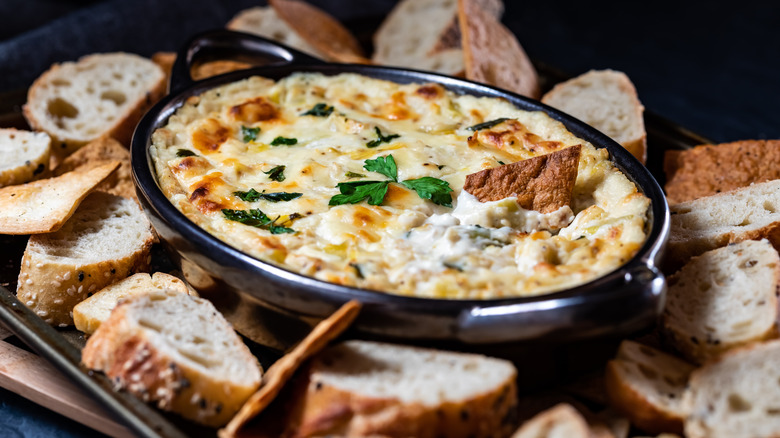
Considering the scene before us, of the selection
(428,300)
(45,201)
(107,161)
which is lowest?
(107,161)

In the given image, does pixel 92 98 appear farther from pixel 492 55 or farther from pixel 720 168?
pixel 720 168

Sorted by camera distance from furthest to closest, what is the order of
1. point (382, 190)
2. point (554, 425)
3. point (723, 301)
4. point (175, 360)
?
point (382, 190)
point (723, 301)
point (175, 360)
point (554, 425)

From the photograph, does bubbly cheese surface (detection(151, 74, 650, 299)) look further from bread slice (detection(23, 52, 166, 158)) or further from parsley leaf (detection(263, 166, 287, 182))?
bread slice (detection(23, 52, 166, 158))

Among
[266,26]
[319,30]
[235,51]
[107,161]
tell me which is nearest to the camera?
[107,161]

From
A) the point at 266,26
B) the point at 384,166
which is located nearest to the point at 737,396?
the point at 384,166

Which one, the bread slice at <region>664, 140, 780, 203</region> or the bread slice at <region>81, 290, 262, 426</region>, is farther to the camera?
the bread slice at <region>664, 140, 780, 203</region>

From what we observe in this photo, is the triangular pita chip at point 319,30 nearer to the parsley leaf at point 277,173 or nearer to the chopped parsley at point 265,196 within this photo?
the parsley leaf at point 277,173

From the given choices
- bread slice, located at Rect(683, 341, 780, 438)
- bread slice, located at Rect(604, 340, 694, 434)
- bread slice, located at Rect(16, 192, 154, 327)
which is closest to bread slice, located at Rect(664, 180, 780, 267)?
bread slice, located at Rect(604, 340, 694, 434)

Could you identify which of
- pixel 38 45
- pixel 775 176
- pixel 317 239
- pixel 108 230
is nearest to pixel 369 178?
pixel 317 239
